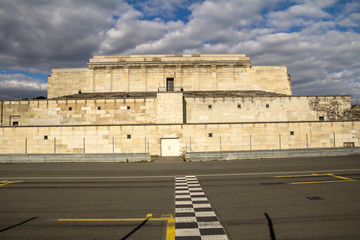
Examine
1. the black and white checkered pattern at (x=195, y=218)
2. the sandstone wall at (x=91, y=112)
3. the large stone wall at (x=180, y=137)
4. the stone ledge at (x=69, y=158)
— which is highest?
the sandstone wall at (x=91, y=112)

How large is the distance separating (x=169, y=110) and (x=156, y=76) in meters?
15.1

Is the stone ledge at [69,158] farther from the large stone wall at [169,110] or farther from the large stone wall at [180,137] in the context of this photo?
the large stone wall at [169,110]

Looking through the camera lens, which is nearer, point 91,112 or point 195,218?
point 195,218

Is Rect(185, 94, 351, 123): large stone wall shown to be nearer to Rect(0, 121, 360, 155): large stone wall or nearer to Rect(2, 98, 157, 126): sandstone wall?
Rect(0, 121, 360, 155): large stone wall

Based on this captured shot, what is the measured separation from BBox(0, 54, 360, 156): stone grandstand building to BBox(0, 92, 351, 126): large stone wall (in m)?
0.16

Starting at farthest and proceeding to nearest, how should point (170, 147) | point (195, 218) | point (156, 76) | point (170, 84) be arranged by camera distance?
point (170, 84) → point (156, 76) → point (170, 147) → point (195, 218)

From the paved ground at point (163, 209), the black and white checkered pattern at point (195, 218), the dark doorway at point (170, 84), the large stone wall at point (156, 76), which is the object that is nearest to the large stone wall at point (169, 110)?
the large stone wall at point (156, 76)

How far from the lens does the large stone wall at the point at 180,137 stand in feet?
94.1

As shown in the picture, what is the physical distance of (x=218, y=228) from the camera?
21.3 ft

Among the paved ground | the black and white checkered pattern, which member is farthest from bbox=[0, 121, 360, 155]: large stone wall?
the black and white checkered pattern

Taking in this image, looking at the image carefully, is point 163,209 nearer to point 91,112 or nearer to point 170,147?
point 170,147

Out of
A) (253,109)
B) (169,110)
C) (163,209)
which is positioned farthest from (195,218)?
(253,109)

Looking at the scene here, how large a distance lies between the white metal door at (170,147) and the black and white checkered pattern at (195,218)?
17.7 metres

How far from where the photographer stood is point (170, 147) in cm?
2905
